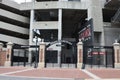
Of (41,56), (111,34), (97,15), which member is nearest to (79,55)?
(41,56)

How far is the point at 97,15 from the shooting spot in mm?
50031

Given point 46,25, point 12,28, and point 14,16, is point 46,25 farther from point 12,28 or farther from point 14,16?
point 14,16

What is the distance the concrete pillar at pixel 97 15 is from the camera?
49312 millimetres

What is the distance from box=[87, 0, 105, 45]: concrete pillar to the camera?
4931cm

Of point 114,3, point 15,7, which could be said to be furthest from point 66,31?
point 114,3

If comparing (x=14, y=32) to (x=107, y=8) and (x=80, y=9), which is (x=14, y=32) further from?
(x=107, y=8)

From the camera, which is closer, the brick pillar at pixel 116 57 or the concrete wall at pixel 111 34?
the brick pillar at pixel 116 57

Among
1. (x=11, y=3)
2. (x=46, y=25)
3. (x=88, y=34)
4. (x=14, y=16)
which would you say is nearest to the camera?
(x=88, y=34)

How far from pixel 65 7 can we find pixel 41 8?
5293mm

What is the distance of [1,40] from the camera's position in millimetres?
53281

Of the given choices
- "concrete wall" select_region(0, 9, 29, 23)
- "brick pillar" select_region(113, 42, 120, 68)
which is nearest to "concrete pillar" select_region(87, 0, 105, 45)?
"brick pillar" select_region(113, 42, 120, 68)

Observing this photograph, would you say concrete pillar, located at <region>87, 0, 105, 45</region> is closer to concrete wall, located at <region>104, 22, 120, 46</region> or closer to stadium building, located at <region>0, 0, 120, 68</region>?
stadium building, located at <region>0, 0, 120, 68</region>

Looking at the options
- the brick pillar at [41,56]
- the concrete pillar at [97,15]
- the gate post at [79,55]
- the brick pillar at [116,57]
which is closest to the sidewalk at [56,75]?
the brick pillar at [41,56]

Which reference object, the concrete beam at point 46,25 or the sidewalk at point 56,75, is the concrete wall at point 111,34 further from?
the sidewalk at point 56,75
